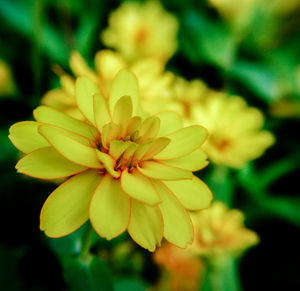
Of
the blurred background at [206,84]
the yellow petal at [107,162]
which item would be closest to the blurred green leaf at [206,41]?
the blurred background at [206,84]

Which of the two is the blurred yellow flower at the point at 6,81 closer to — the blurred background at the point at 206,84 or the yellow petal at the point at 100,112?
the blurred background at the point at 206,84

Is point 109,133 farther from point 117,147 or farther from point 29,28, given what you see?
point 29,28

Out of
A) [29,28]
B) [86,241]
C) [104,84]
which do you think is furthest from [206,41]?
[86,241]

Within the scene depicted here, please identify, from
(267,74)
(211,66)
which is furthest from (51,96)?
(267,74)

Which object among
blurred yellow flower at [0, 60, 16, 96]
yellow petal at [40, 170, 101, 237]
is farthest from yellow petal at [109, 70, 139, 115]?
blurred yellow flower at [0, 60, 16, 96]

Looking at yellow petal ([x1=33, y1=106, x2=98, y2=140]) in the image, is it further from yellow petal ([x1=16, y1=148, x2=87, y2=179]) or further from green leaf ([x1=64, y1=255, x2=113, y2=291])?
green leaf ([x1=64, y1=255, x2=113, y2=291])

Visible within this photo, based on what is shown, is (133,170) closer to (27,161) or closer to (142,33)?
(27,161)

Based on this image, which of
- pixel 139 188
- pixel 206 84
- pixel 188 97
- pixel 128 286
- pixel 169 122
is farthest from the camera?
pixel 206 84
